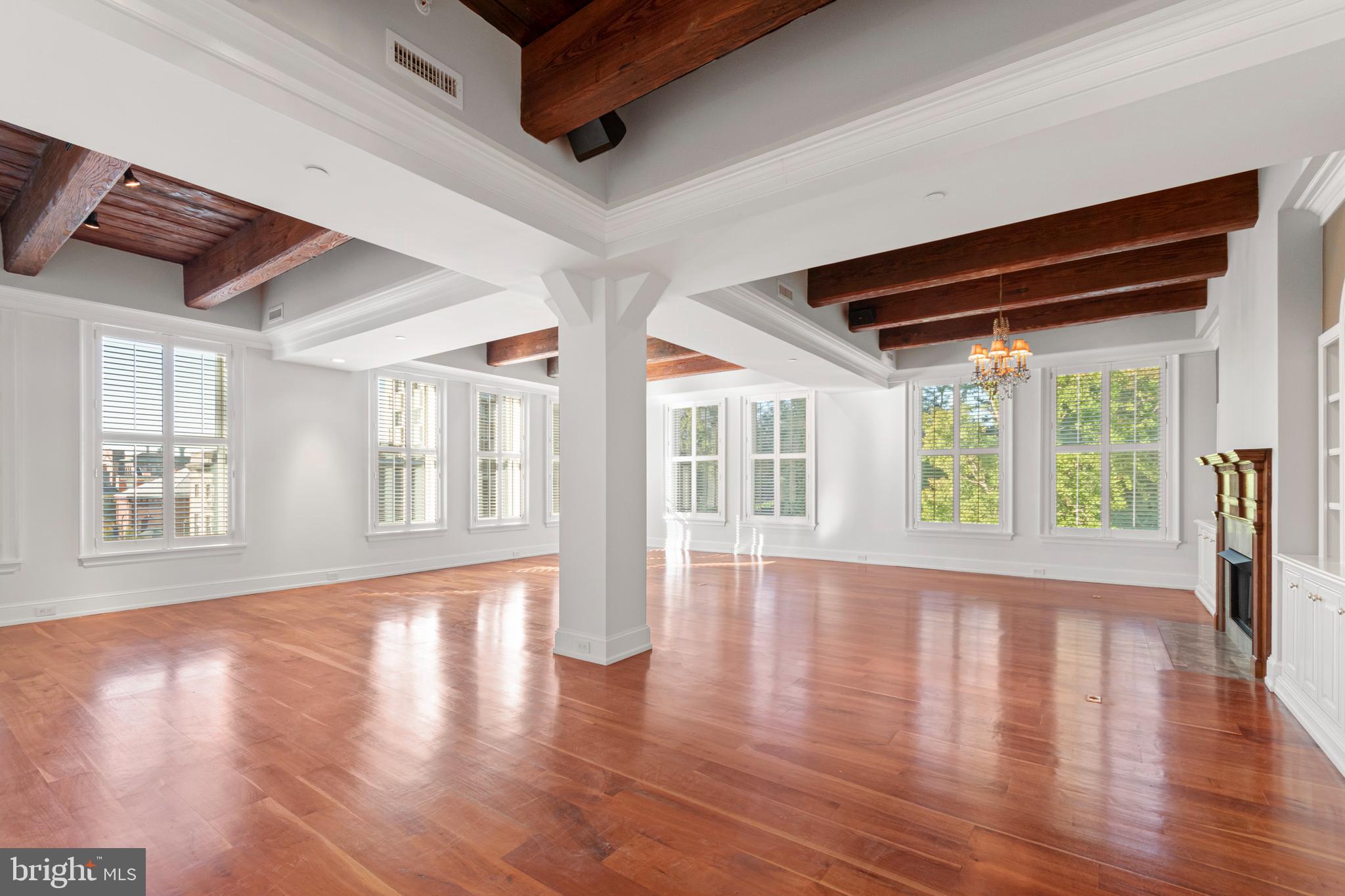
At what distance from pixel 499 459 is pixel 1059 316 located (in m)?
7.43

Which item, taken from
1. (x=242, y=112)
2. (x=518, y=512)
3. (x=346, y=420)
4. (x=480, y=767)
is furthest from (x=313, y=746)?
(x=518, y=512)

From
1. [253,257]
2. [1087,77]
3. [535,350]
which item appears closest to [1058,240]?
[1087,77]

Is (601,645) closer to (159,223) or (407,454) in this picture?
(159,223)

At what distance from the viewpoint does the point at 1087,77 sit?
224 centimetres

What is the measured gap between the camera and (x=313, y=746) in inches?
112

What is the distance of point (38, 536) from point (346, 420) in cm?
289

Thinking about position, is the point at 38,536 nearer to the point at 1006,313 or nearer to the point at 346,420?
the point at 346,420

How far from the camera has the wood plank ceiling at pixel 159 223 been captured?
3727 millimetres

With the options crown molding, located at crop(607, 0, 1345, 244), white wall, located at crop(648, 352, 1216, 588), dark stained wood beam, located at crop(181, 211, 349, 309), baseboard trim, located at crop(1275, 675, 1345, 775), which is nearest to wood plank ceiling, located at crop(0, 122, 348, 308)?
dark stained wood beam, located at crop(181, 211, 349, 309)

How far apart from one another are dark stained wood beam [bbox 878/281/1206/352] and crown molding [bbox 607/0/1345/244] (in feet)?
16.6

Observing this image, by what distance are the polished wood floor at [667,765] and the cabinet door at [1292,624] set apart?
0.24 m

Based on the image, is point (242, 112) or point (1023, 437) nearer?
point (242, 112)

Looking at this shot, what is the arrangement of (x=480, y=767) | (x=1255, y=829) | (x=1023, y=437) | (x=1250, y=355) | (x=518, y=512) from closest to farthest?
(x=1255, y=829)
(x=480, y=767)
(x=1250, y=355)
(x=1023, y=437)
(x=518, y=512)

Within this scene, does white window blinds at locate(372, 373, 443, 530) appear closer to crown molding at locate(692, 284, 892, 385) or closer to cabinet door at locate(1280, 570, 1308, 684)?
crown molding at locate(692, 284, 892, 385)
